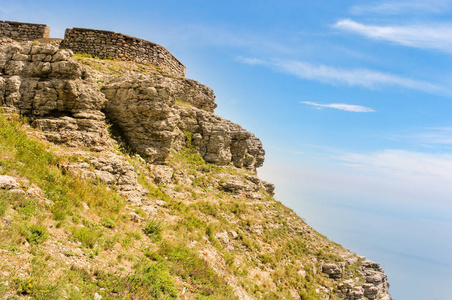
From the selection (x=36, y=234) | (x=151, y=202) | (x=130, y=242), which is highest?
(x=151, y=202)

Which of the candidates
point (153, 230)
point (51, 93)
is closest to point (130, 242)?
point (153, 230)

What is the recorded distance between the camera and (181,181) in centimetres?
1449

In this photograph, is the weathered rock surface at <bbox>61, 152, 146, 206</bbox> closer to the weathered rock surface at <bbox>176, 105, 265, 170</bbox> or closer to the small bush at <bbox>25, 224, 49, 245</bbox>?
the small bush at <bbox>25, 224, 49, 245</bbox>

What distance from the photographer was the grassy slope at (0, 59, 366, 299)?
17.4 feet

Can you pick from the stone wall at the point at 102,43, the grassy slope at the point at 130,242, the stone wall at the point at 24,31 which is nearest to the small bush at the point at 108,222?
the grassy slope at the point at 130,242

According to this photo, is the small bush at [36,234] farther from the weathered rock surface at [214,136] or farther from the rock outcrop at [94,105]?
the weathered rock surface at [214,136]

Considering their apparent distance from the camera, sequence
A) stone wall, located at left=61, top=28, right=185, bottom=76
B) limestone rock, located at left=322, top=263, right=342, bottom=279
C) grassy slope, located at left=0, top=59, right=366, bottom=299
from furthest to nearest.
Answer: stone wall, located at left=61, top=28, right=185, bottom=76 → limestone rock, located at left=322, top=263, right=342, bottom=279 → grassy slope, located at left=0, top=59, right=366, bottom=299

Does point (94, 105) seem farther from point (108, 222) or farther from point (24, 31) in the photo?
point (24, 31)

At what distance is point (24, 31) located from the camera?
1894 centimetres

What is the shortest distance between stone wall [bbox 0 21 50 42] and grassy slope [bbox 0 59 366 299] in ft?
43.3

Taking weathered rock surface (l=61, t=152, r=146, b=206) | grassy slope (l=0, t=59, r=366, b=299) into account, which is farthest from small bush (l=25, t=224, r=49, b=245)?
weathered rock surface (l=61, t=152, r=146, b=206)

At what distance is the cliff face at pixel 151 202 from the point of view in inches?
260

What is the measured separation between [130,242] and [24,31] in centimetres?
2030

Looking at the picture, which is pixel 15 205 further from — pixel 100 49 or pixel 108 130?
pixel 100 49
